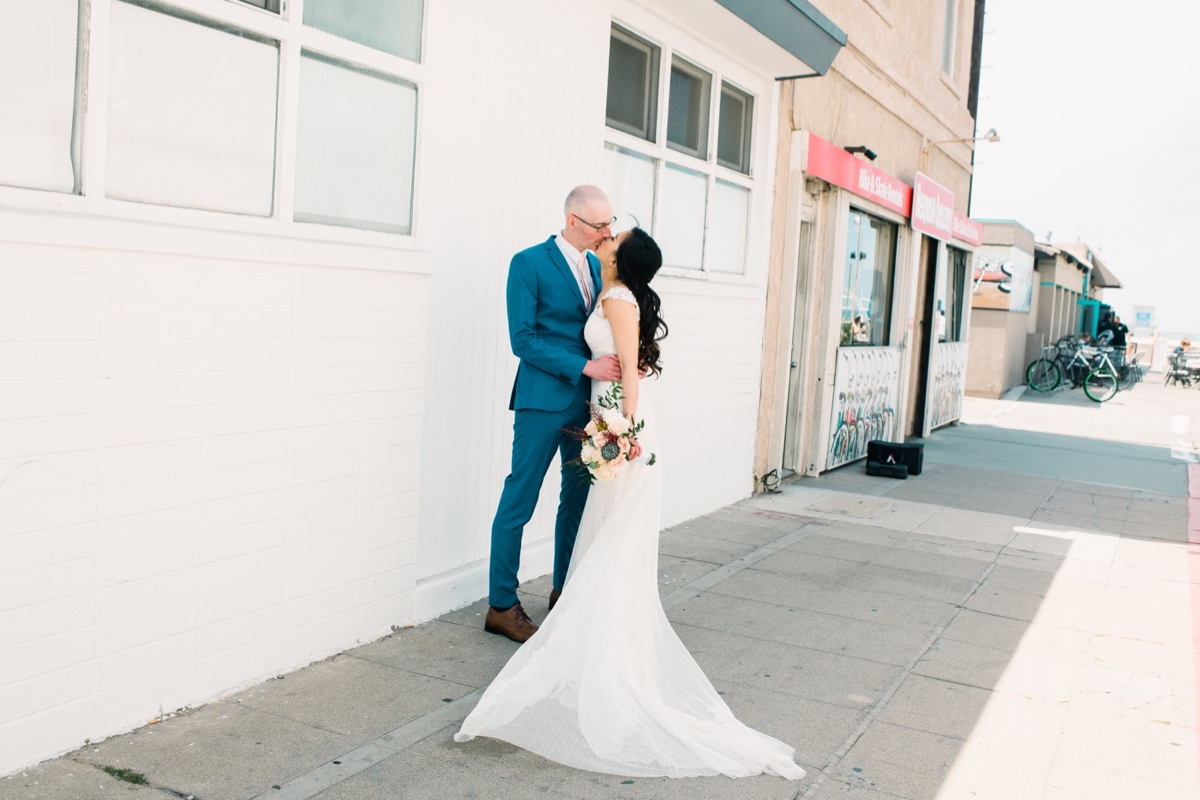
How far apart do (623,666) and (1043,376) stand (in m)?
23.6

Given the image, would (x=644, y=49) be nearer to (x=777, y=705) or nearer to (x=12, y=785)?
(x=777, y=705)

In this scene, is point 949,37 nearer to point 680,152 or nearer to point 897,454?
point 897,454

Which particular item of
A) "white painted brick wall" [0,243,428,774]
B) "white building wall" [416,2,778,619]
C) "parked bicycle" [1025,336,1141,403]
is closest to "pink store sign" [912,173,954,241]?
"white building wall" [416,2,778,619]

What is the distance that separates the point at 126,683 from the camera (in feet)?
11.8

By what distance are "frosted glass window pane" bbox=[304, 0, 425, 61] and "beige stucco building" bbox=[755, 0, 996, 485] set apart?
4.96 m

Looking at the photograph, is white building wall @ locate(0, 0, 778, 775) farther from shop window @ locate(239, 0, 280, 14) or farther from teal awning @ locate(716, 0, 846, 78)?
teal awning @ locate(716, 0, 846, 78)

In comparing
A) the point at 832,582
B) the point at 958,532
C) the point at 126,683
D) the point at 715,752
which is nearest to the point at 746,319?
the point at 958,532

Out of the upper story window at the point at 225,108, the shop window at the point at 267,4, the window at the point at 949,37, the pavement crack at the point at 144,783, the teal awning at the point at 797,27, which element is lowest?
the pavement crack at the point at 144,783

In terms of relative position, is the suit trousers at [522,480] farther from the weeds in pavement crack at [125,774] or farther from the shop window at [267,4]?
the shop window at [267,4]

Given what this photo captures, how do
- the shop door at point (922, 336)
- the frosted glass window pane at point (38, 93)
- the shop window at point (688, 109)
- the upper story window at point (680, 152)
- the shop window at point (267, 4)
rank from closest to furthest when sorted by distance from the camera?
the frosted glass window pane at point (38, 93) → the shop window at point (267, 4) → the upper story window at point (680, 152) → the shop window at point (688, 109) → the shop door at point (922, 336)

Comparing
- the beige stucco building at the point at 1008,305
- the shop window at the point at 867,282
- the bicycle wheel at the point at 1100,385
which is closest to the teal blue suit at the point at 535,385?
the shop window at the point at 867,282

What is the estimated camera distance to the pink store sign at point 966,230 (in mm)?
15457

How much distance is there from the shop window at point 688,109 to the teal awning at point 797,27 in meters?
0.58

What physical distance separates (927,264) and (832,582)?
9.20 meters
